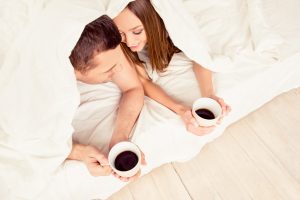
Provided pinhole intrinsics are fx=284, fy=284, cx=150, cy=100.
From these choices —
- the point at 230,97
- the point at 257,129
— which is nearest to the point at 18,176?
the point at 230,97

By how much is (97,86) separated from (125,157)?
413 mm

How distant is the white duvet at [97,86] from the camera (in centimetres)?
81

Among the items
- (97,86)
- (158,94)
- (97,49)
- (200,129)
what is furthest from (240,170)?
(97,49)

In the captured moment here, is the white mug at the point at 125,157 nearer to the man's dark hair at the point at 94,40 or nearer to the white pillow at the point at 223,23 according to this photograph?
the man's dark hair at the point at 94,40

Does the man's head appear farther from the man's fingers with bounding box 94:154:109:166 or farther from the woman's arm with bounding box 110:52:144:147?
the man's fingers with bounding box 94:154:109:166

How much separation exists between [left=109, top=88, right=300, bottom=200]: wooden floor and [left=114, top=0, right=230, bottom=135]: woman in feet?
1.15

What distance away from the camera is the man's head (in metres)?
0.88

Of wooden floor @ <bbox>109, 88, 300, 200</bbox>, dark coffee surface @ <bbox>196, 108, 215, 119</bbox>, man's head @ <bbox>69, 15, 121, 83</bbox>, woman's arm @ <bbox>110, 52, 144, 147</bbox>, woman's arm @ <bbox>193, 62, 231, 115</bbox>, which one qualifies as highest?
man's head @ <bbox>69, 15, 121, 83</bbox>

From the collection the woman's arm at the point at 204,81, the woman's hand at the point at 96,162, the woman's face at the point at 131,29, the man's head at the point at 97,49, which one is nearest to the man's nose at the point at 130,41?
the woman's face at the point at 131,29

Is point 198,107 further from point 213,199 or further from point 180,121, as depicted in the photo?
point 213,199

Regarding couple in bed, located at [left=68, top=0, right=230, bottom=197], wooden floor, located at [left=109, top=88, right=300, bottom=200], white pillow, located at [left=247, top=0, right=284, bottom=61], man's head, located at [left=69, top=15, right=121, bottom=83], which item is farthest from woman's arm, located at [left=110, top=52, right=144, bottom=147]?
white pillow, located at [left=247, top=0, right=284, bottom=61]

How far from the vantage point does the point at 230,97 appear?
123cm

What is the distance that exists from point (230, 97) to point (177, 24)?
0.41 metres

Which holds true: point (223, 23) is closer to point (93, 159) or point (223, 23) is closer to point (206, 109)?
point (206, 109)
